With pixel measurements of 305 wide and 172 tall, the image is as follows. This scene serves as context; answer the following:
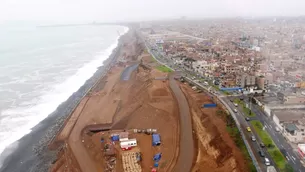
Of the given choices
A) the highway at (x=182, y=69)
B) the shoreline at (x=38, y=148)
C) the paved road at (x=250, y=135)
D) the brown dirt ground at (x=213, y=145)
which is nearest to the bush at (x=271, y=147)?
the paved road at (x=250, y=135)

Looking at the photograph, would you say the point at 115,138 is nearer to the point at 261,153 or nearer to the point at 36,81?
the point at 261,153

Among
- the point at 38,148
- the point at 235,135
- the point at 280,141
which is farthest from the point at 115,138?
the point at 280,141

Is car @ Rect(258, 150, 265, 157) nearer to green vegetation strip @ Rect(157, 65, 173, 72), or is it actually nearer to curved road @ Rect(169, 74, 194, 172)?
curved road @ Rect(169, 74, 194, 172)

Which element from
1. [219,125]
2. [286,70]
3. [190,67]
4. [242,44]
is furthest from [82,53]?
[219,125]

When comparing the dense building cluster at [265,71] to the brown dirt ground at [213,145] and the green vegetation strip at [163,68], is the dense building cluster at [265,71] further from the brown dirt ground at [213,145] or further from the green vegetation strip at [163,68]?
the brown dirt ground at [213,145]

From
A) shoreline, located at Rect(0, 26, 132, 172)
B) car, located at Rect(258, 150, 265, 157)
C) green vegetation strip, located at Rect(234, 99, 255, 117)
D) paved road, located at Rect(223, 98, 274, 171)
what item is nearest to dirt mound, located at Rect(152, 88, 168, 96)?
paved road, located at Rect(223, 98, 274, 171)
